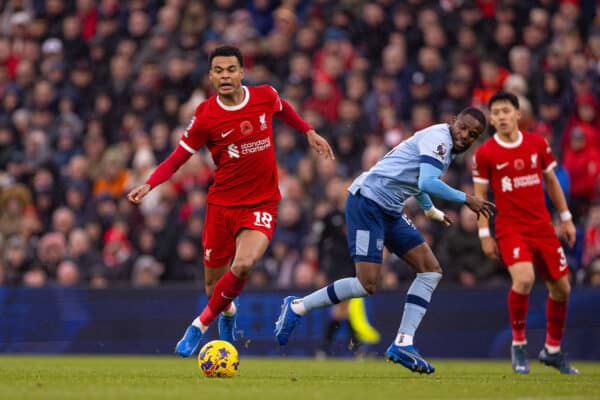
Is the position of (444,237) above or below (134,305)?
above

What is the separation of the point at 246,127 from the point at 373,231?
1.55 m

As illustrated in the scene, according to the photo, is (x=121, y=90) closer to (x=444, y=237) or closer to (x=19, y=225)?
(x=19, y=225)

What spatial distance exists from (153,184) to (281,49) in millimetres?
9232

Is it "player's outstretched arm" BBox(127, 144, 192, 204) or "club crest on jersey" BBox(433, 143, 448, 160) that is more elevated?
"club crest on jersey" BBox(433, 143, 448, 160)

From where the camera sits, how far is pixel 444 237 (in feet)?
53.4

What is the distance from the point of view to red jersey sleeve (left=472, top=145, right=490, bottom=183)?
12234 mm

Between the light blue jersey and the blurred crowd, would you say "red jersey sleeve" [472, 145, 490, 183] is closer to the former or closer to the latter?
the light blue jersey

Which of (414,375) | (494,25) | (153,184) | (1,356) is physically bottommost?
(1,356)

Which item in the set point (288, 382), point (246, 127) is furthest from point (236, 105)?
point (288, 382)

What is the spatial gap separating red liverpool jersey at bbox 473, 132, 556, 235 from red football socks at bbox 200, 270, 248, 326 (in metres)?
2.88

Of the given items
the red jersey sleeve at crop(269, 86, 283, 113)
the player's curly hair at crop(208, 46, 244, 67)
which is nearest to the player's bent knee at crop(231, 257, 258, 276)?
the red jersey sleeve at crop(269, 86, 283, 113)

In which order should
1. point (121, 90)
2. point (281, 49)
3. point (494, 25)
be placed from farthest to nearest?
point (121, 90) < point (281, 49) < point (494, 25)

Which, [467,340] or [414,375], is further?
[467,340]

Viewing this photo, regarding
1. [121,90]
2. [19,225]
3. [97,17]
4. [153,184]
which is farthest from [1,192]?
[153,184]
